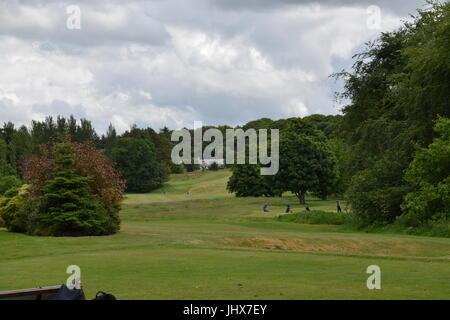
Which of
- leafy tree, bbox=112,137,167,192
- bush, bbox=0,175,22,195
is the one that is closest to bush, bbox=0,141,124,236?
bush, bbox=0,175,22,195

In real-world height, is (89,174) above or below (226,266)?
above

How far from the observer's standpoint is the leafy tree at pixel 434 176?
32.2m

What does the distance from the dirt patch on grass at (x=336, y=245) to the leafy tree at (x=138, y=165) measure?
11505cm

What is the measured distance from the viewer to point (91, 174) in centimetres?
3825

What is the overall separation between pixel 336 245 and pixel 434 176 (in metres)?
6.52

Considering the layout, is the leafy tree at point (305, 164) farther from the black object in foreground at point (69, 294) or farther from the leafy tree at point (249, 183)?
the black object in foreground at point (69, 294)

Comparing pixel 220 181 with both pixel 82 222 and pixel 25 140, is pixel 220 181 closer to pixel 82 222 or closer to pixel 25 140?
pixel 25 140

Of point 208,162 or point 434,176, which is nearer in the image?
point 434,176

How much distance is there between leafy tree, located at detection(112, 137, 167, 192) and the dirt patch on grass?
377ft

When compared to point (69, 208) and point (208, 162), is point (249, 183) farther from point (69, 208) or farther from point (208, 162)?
point (208, 162)

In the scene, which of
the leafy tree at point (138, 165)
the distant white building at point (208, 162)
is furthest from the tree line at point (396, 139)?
the distant white building at point (208, 162)

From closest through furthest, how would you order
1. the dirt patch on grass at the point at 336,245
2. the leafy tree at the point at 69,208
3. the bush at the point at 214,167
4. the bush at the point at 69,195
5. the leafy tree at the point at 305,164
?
the dirt patch on grass at the point at 336,245 → the leafy tree at the point at 69,208 → the bush at the point at 69,195 → the leafy tree at the point at 305,164 → the bush at the point at 214,167

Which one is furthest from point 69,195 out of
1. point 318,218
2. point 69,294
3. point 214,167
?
point 214,167

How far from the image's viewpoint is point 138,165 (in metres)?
149
